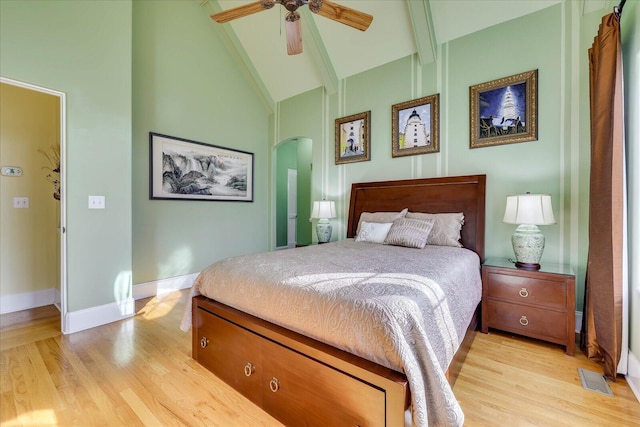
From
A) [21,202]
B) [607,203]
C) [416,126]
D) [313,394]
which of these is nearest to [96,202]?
[21,202]

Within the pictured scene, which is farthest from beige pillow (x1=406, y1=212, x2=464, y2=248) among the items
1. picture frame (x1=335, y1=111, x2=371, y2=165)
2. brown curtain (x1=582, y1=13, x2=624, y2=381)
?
picture frame (x1=335, y1=111, x2=371, y2=165)

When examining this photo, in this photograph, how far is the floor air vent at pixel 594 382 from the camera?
1.72 m

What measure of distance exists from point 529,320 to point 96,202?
4.01 m

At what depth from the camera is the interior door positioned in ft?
21.3

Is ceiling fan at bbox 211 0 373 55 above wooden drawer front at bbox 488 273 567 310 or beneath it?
→ above

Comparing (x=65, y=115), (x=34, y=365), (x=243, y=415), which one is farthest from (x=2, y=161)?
(x=243, y=415)

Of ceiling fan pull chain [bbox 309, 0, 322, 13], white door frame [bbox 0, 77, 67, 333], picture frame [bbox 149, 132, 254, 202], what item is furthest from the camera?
picture frame [bbox 149, 132, 254, 202]

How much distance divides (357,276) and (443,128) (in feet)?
8.25

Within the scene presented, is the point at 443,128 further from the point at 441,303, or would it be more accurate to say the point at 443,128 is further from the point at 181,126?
the point at 181,126

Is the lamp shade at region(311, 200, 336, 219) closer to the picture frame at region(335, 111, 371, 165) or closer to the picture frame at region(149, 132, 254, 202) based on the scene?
the picture frame at region(335, 111, 371, 165)

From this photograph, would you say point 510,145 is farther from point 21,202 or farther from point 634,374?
point 21,202

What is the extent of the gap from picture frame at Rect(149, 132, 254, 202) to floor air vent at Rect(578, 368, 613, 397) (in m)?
4.32

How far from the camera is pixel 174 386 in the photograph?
68.9 inches

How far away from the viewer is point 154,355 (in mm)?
2119
